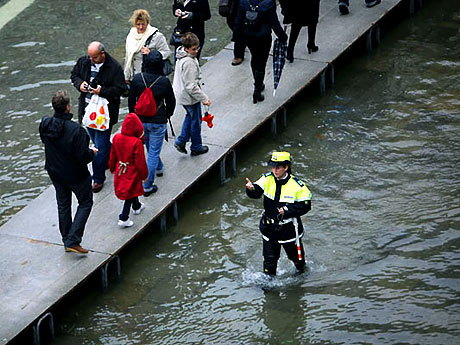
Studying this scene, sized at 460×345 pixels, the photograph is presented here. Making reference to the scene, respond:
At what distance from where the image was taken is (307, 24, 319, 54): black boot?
1436 centimetres

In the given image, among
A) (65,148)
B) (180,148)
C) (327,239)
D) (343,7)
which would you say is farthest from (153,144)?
(343,7)

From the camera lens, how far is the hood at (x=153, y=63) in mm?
10891

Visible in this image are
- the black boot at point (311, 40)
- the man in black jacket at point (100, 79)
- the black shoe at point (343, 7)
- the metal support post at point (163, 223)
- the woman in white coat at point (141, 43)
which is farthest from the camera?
the black shoe at point (343, 7)

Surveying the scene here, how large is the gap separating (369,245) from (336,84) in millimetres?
4524

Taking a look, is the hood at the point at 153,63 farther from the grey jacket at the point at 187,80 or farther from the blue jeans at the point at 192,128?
the blue jeans at the point at 192,128

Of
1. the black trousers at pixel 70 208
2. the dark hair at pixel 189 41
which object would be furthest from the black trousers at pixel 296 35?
the black trousers at pixel 70 208

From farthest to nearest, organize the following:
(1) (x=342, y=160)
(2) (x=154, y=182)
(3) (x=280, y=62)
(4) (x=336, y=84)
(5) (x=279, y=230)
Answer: (4) (x=336, y=84) → (3) (x=280, y=62) → (1) (x=342, y=160) → (2) (x=154, y=182) → (5) (x=279, y=230)

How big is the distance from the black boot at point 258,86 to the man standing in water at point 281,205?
11.9 ft

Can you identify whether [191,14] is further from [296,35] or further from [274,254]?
[274,254]

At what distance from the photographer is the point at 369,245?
1073cm

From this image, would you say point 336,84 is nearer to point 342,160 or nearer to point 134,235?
point 342,160

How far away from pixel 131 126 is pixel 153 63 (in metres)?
0.92

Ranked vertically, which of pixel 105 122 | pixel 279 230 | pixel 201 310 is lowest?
pixel 201 310

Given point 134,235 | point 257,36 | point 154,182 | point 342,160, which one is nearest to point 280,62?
point 257,36
